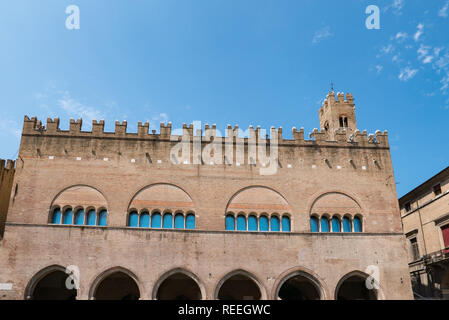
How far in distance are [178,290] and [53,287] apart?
6.56 metres

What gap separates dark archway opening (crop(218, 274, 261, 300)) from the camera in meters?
23.3

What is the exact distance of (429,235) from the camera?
2781 centimetres

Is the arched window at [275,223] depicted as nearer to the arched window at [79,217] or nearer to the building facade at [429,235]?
the arched window at [79,217]

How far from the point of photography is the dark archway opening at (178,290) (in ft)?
76.3

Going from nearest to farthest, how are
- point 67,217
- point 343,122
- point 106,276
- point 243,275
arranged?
1. point 106,276
2. point 243,275
3. point 67,217
4. point 343,122

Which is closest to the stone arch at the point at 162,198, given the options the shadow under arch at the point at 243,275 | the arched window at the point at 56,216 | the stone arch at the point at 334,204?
the arched window at the point at 56,216

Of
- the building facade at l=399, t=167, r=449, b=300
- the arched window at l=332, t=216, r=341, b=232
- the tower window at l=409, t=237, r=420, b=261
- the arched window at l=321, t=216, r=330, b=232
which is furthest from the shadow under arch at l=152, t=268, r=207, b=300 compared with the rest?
the tower window at l=409, t=237, r=420, b=261

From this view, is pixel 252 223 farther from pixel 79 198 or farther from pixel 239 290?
pixel 79 198

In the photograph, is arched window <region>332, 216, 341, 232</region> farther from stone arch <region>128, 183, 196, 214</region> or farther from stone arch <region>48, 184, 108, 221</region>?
stone arch <region>48, 184, 108, 221</region>

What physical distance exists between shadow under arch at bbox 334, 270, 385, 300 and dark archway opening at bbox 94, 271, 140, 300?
1069 centimetres

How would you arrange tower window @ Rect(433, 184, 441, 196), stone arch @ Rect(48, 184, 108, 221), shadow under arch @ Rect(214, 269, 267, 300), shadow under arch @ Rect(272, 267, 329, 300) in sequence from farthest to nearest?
1. tower window @ Rect(433, 184, 441, 196)
2. stone arch @ Rect(48, 184, 108, 221)
3. shadow under arch @ Rect(272, 267, 329, 300)
4. shadow under arch @ Rect(214, 269, 267, 300)

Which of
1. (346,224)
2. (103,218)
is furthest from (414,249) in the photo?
(103,218)
